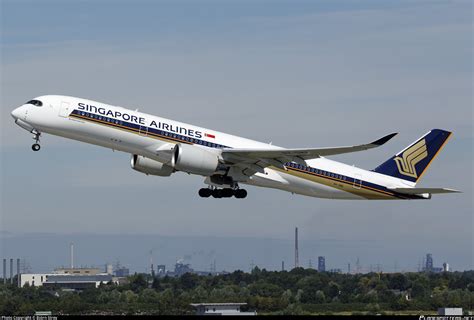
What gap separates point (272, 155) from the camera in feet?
197

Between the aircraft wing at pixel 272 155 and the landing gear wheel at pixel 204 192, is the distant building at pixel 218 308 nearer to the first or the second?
the landing gear wheel at pixel 204 192

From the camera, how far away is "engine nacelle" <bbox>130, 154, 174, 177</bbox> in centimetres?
6378

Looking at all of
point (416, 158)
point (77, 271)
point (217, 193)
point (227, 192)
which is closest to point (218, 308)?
point (217, 193)

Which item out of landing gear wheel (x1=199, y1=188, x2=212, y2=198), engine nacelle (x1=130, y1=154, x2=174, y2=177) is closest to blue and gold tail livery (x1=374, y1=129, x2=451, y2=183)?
landing gear wheel (x1=199, y1=188, x2=212, y2=198)

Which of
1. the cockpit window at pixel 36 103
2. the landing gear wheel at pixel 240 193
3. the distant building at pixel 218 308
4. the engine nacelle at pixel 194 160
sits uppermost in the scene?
the cockpit window at pixel 36 103

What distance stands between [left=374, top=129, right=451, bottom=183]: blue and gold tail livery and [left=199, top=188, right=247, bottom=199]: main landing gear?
8.64m

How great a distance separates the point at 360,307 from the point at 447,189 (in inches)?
449

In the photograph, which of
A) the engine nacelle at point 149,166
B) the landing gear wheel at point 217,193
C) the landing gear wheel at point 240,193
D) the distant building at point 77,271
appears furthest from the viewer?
the distant building at point 77,271

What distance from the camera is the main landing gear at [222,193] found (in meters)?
63.7

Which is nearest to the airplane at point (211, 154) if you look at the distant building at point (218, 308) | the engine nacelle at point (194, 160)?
the engine nacelle at point (194, 160)

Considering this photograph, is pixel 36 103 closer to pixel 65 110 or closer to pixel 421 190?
pixel 65 110

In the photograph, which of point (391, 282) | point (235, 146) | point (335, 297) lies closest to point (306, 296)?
point (335, 297)

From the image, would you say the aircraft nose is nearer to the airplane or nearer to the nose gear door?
the airplane

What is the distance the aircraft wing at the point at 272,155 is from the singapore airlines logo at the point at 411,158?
9488mm
